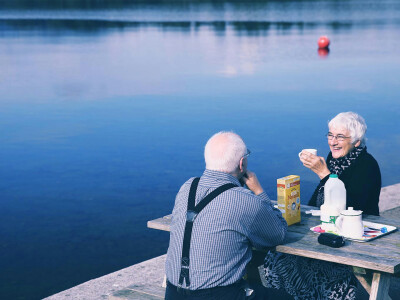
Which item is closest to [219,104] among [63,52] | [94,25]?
[63,52]

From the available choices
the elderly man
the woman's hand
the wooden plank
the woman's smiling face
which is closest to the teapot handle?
the wooden plank

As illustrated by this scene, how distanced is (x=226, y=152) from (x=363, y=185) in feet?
4.49

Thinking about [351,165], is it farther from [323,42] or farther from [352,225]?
[323,42]

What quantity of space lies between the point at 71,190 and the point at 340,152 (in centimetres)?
565

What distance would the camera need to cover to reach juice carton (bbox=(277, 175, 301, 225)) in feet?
13.8

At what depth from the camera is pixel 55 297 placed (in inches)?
217

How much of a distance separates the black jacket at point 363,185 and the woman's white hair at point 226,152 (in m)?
1.21

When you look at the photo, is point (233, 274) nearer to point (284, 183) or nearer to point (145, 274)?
point (284, 183)

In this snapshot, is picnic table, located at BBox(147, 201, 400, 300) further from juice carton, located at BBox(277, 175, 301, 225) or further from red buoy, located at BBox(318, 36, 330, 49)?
red buoy, located at BBox(318, 36, 330, 49)

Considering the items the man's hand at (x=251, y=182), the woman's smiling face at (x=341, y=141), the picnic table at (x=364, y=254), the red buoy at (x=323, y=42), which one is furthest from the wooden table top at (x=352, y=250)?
the red buoy at (x=323, y=42)

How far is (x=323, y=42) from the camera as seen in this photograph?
33.1m

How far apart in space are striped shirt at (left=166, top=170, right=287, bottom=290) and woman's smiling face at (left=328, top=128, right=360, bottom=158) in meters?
1.37

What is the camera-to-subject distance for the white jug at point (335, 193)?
14.0ft

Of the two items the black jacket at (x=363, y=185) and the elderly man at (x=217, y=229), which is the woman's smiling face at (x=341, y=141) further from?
the elderly man at (x=217, y=229)
